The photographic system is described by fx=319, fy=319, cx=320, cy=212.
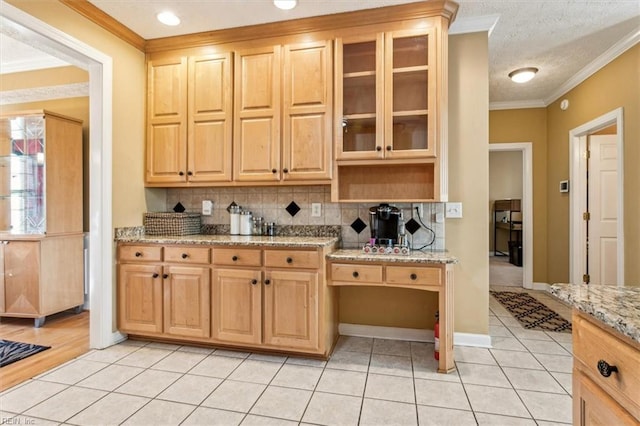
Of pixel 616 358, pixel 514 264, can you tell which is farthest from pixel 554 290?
pixel 514 264

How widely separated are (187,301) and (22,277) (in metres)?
1.89

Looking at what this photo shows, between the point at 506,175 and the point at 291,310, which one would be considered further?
the point at 506,175

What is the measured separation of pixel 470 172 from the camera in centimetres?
263

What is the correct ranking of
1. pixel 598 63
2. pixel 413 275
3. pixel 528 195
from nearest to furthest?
1. pixel 413 275
2. pixel 598 63
3. pixel 528 195

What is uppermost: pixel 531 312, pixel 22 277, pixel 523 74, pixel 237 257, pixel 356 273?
pixel 523 74

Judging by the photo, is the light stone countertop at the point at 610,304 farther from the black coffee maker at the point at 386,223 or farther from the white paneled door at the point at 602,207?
the white paneled door at the point at 602,207

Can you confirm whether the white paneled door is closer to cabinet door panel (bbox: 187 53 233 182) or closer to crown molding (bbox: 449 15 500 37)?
crown molding (bbox: 449 15 500 37)

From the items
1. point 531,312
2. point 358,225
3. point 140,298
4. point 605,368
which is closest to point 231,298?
point 140,298

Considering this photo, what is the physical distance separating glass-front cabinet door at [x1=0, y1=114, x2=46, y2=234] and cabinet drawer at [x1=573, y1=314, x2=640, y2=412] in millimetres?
3996

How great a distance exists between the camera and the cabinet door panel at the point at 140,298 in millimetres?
2564

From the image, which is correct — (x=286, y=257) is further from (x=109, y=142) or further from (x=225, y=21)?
(x=225, y=21)

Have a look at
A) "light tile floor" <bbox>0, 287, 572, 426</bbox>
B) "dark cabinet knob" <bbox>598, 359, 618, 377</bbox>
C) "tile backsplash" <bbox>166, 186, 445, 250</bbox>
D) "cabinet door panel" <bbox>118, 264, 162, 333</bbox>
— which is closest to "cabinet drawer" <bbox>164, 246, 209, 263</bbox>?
"cabinet door panel" <bbox>118, 264, 162, 333</bbox>

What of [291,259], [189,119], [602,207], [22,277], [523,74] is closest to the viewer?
[291,259]

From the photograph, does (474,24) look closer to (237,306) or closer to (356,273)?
(356,273)
